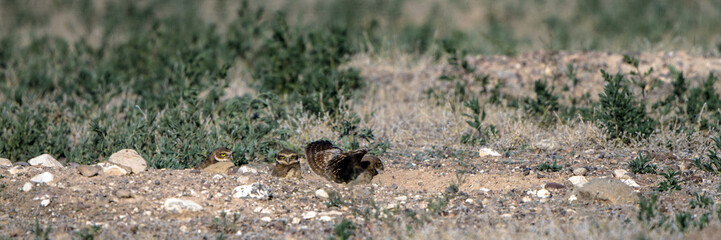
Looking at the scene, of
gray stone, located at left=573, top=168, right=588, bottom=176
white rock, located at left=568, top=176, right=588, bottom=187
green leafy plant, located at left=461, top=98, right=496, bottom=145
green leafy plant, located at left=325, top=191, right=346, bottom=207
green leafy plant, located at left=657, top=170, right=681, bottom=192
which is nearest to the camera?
green leafy plant, located at left=325, top=191, right=346, bottom=207

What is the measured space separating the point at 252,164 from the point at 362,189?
1508 mm

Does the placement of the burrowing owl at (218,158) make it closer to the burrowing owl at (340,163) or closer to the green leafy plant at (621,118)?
the burrowing owl at (340,163)

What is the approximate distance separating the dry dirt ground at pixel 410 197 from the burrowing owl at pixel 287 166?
0.35 feet

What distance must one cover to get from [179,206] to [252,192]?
1.83 ft

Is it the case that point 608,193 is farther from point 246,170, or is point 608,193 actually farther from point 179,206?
point 179,206

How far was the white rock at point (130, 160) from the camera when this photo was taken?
233 inches

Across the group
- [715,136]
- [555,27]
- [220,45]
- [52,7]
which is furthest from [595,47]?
[52,7]

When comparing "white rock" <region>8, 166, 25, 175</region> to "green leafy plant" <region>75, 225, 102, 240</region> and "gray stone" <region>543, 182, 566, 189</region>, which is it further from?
"gray stone" <region>543, 182, 566, 189</region>

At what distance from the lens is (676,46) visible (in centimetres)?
1151

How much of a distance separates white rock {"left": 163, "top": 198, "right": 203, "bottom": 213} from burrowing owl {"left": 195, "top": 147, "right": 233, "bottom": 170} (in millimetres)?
1142

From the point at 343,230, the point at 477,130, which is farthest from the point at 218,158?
the point at 477,130

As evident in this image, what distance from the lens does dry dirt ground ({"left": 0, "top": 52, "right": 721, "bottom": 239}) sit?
181 inches

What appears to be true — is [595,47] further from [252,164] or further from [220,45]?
[252,164]

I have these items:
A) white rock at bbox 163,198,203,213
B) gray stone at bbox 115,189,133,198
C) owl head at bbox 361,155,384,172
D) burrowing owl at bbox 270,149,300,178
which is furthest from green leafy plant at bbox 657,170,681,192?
gray stone at bbox 115,189,133,198
